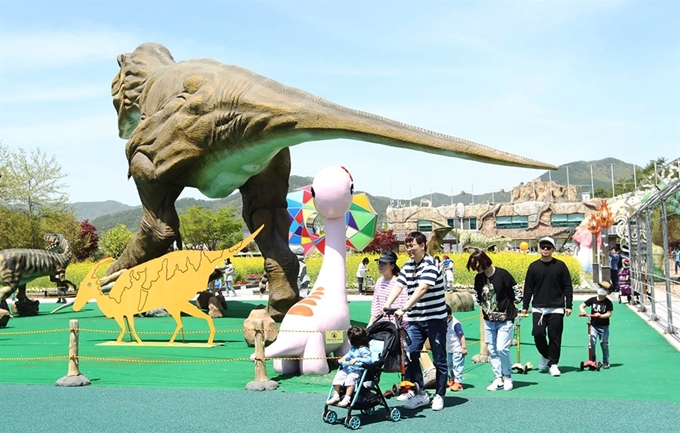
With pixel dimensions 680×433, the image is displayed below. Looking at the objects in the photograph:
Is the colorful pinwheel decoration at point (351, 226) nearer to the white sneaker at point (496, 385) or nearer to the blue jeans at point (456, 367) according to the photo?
the blue jeans at point (456, 367)

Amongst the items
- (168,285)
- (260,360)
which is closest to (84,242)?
(168,285)

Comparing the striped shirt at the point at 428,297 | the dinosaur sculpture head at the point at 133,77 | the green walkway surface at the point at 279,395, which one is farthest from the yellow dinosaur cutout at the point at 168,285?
the dinosaur sculpture head at the point at 133,77

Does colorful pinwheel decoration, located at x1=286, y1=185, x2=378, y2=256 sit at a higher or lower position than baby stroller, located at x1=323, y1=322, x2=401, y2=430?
higher

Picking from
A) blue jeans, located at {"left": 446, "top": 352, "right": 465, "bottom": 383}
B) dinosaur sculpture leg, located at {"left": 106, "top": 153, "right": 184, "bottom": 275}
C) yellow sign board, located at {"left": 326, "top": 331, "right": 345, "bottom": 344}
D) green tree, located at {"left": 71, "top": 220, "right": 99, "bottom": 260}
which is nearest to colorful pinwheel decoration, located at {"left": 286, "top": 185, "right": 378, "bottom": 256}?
dinosaur sculpture leg, located at {"left": 106, "top": 153, "right": 184, "bottom": 275}

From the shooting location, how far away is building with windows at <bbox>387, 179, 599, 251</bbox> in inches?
2400

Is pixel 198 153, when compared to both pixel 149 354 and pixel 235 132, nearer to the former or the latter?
pixel 235 132

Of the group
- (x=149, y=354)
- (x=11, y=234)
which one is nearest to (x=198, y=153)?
(x=149, y=354)

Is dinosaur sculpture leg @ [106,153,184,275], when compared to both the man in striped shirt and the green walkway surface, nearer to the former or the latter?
the green walkway surface

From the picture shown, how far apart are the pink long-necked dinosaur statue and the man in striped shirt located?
1630 mm

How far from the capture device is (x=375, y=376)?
18.6ft

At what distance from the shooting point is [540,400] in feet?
19.8

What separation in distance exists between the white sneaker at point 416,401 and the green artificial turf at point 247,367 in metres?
0.68

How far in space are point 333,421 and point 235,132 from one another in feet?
17.4

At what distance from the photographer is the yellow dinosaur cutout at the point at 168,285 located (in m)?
9.20
